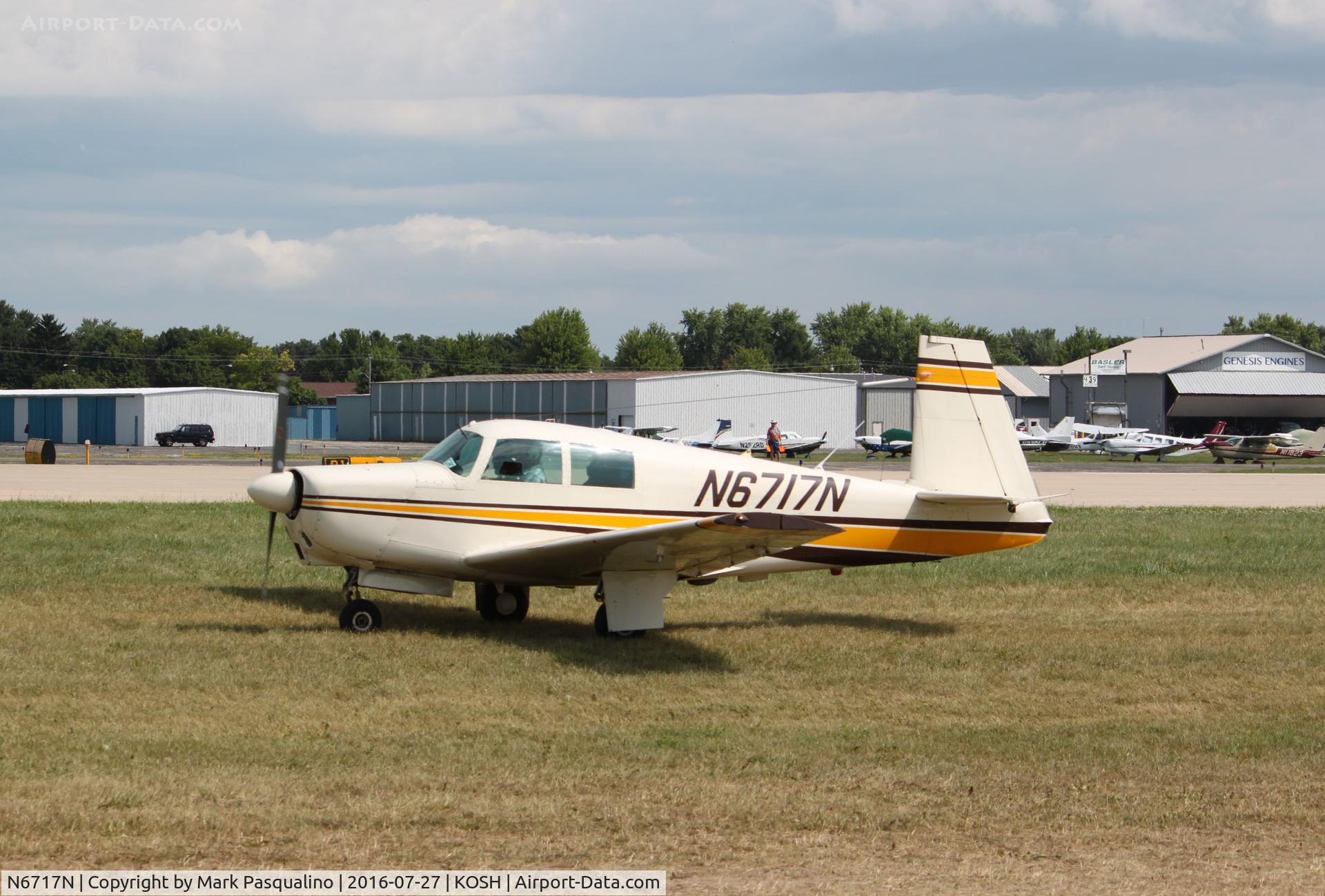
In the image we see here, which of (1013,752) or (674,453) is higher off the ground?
(674,453)

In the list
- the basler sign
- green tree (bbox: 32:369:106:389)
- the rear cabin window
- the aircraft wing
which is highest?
the basler sign

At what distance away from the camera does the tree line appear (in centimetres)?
12500

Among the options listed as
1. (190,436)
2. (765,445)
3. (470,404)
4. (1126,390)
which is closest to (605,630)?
(765,445)

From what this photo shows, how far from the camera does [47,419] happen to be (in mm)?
78500

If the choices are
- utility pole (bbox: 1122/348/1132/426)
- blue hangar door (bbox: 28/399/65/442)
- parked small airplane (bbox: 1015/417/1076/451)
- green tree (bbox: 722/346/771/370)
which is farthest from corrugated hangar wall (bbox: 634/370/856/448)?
green tree (bbox: 722/346/771/370)

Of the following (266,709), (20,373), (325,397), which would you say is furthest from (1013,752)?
(20,373)

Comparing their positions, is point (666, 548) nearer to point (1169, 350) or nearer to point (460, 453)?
point (460, 453)

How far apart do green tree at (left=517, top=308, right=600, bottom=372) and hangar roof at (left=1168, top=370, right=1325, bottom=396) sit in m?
59.1

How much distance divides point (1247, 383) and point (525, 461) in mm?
88189

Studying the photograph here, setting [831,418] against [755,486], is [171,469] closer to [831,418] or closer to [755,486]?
[755,486]

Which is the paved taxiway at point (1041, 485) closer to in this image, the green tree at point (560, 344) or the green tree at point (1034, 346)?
the green tree at point (560, 344)

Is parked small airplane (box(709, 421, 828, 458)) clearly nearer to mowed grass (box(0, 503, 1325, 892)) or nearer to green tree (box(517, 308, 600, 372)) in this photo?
mowed grass (box(0, 503, 1325, 892))

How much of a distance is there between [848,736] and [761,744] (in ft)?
2.19

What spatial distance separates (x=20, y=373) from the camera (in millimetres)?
124750
